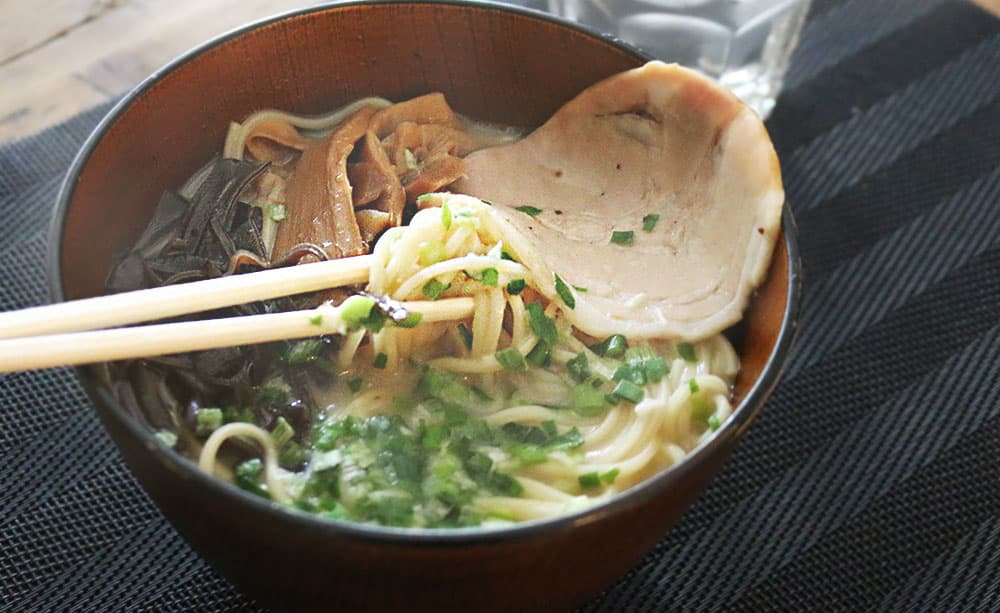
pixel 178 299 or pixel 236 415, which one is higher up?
pixel 178 299

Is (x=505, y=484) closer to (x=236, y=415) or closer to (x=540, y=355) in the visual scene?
(x=540, y=355)

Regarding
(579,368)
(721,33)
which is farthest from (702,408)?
(721,33)

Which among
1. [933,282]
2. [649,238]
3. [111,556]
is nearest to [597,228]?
[649,238]

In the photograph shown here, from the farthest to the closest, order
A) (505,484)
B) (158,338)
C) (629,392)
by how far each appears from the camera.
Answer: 1. (629,392)
2. (505,484)
3. (158,338)

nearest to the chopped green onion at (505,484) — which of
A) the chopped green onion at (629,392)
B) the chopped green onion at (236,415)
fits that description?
the chopped green onion at (629,392)

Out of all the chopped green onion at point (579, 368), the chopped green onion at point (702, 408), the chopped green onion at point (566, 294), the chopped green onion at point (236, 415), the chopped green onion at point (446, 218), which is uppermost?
the chopped green onion at point (446, 218)

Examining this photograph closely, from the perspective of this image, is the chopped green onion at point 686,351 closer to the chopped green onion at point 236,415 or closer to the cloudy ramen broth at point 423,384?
the cloudy ramen broth at point 423,384

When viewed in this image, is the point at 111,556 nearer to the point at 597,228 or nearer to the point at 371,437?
the point at 371,437
